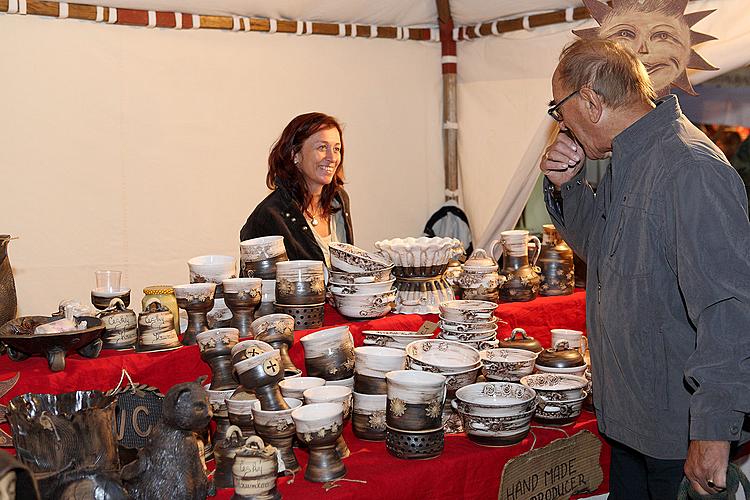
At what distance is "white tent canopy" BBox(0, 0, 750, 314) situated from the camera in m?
3.78

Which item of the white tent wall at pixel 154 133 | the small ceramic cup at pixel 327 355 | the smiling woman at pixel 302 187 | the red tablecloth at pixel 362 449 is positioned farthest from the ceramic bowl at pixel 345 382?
the white tent wall at pixel 154 133

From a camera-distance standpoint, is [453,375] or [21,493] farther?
[453,375]

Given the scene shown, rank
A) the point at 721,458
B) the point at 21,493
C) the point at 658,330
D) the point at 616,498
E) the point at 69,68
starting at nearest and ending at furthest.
Answer: the point at 21,493, the point at 721,458, the point at 658,330, the point at 616,498, the point at 69,68

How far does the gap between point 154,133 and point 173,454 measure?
2.64 meters

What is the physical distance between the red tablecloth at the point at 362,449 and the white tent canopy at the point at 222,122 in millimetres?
1732

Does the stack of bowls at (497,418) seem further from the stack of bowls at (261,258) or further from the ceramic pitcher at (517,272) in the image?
the ceramic pitcher at (517,272)

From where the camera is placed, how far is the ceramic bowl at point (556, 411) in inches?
91.3

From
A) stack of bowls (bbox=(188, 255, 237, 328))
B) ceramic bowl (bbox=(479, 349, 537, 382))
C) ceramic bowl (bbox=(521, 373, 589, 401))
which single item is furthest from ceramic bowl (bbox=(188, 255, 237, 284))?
ceramic bowl (bbox=(521, 373, 589, 401))

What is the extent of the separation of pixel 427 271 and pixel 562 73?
972 millimetres

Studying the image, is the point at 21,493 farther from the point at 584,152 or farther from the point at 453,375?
the point at 584,152

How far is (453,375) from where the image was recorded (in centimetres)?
228

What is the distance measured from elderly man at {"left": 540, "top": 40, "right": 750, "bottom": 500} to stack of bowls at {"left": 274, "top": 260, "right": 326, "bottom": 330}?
0.81 meters

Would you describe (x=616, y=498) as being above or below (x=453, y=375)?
below

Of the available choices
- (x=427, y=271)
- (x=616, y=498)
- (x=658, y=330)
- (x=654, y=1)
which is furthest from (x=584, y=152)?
(x=654, y=1)
